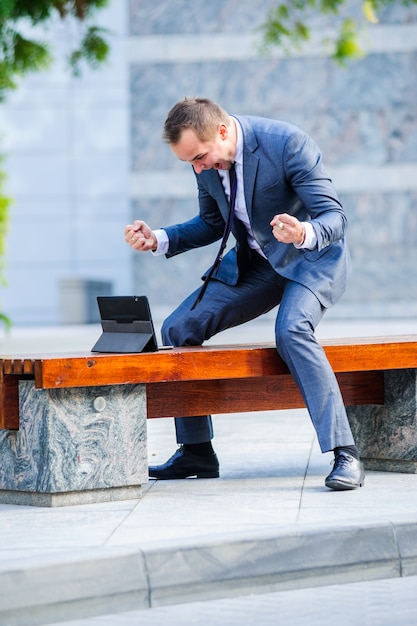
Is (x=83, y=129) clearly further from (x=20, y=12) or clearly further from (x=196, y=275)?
(x=20, y=12)

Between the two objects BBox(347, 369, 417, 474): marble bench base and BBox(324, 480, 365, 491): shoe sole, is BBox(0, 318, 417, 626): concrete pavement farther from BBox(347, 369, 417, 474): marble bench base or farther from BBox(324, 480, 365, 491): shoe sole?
BBox(347, 369, 417, 474): marble bench base

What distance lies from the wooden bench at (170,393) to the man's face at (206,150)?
2.93ft

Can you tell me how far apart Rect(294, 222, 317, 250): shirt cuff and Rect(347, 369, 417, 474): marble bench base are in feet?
3.25

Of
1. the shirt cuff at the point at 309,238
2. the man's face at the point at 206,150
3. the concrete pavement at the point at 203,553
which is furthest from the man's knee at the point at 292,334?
the man's face at the point at 206,150

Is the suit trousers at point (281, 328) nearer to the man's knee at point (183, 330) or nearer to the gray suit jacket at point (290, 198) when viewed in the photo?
the man's knee at point (183, 330)

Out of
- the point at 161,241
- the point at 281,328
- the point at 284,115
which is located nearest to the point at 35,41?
the point at 161,241

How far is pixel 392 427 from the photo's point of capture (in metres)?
6.39

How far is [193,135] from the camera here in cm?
583

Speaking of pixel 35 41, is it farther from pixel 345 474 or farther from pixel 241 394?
pixel 345 474

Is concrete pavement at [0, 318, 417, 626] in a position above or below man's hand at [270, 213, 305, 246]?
below

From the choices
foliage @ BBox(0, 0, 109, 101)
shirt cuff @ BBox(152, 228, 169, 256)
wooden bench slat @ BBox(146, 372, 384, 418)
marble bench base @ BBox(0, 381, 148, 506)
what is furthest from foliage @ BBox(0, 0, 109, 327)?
marble bench base @ BBox(0, 381, 148, 506)

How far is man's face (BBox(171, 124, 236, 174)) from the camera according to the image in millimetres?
5836

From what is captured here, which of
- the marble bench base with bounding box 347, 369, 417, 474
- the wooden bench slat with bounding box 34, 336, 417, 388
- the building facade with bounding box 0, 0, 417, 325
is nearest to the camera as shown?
the wooden bench slat with bounding box 34, 336, 417, 388

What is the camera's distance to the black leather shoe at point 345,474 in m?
5.81
